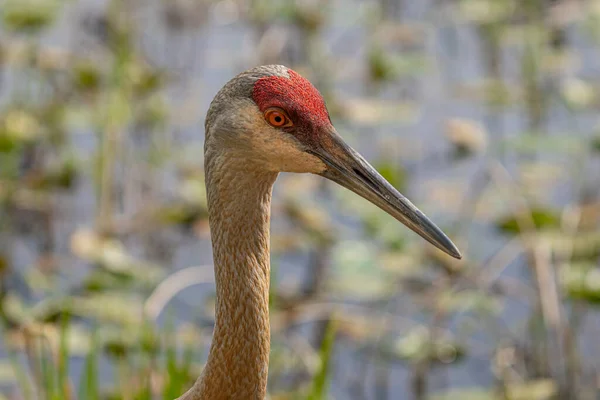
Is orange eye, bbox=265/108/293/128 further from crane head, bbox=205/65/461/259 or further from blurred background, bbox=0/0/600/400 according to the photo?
blurred background, bbox=0/0/600/400

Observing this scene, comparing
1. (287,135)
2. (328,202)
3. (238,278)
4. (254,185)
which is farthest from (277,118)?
(328,202)

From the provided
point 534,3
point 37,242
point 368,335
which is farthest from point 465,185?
point 37,242

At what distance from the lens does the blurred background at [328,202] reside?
3.81m

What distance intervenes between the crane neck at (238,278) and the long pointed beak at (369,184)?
5.0 inches

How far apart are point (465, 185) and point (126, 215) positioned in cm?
168

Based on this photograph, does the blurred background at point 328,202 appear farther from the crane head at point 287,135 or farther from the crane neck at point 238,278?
the crane head at point 287,135

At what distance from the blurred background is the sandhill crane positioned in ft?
2.40

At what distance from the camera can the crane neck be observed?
6.61 feet

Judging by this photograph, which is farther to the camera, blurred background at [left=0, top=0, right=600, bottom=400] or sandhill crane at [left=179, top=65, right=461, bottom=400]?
blurred background at [left=0, top=0, right=600, bottom=400]

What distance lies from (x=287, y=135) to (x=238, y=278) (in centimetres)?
31

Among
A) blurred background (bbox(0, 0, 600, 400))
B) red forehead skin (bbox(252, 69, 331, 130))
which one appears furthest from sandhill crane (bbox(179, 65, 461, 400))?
blurred background (bbox(0, 0, 600, 400))

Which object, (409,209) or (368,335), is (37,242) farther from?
(409,209)

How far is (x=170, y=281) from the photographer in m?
4.07

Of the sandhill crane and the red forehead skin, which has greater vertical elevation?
the red forehead skin
